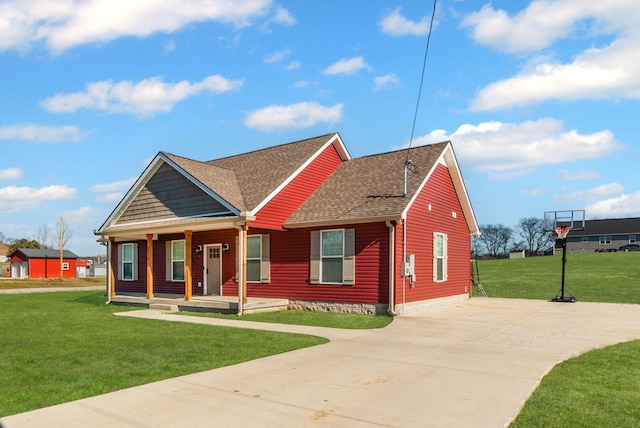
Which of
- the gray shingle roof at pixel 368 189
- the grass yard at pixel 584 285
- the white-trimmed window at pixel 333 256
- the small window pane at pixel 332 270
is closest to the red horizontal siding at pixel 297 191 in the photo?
the gray shingle roof at pixel 368 189

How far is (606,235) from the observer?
74.7 m

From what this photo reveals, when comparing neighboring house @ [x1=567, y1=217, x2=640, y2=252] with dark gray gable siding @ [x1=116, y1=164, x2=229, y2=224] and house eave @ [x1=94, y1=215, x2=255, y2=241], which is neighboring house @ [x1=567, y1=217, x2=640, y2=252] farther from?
house eave @ [x1=94, y1=215, x2=255, y2=241]

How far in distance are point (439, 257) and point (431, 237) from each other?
1.16 m

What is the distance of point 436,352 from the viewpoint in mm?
9180

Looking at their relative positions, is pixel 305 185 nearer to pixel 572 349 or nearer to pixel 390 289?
pixel 390 289

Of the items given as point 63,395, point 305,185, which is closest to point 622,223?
point 305,185

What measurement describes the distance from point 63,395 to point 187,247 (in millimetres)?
10999

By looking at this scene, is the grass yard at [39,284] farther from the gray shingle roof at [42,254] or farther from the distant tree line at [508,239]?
the distant tree line at [508,239]

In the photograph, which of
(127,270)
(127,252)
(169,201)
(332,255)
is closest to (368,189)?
(332,255)

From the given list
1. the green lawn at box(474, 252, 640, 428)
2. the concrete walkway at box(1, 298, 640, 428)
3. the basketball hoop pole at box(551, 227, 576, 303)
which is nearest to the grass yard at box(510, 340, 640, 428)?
the green lawn at box(474, 252, 640, 428)

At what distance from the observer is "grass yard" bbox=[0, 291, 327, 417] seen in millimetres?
6660

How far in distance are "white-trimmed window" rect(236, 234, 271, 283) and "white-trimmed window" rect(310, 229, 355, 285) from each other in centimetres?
188

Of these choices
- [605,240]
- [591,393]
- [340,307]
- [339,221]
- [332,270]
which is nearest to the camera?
[591,393]

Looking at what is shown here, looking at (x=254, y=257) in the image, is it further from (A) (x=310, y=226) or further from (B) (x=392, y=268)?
(B) (x=392, y=268)
